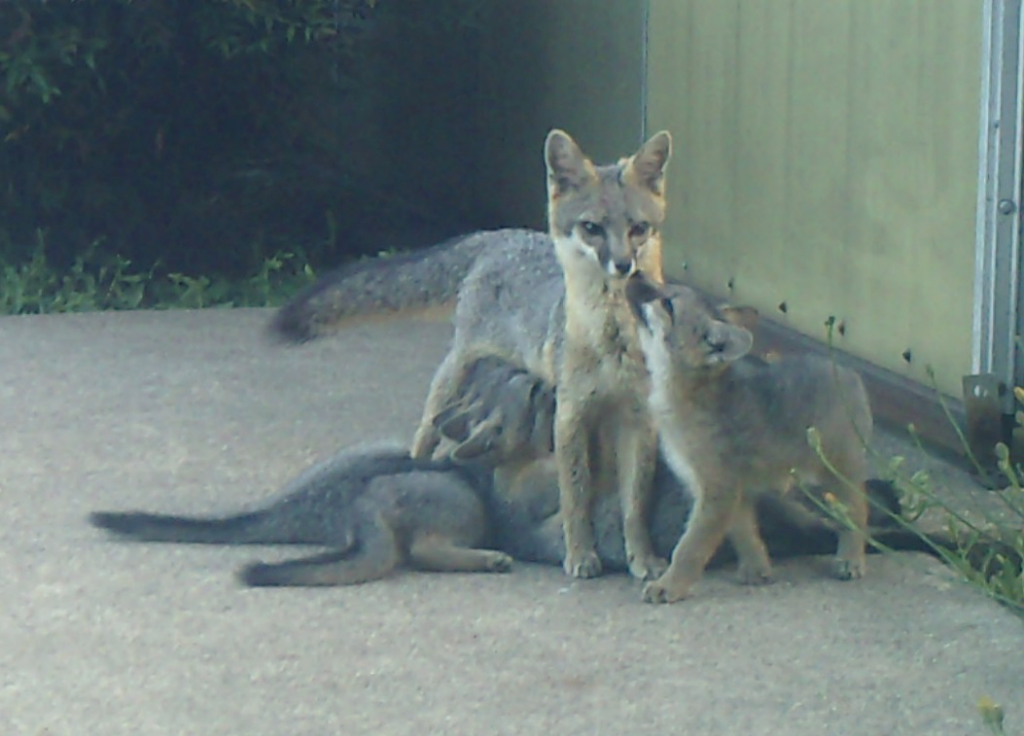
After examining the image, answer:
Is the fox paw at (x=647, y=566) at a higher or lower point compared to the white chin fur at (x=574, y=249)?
lower

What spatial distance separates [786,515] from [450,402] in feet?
4.32

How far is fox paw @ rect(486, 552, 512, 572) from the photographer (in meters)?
4.89

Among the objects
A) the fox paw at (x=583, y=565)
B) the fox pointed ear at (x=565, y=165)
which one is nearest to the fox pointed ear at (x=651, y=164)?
the fox pointed ear at (x=565, y=165)

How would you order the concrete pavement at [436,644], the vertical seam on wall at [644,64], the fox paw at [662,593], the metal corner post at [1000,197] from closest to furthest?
the concrete pavement at [436,644], the fox paw at [662,593], the metal corner post at [1000,197], the vertical seam on wall at [644,64]

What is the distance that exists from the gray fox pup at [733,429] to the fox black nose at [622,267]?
2.3 inches

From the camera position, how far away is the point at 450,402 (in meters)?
5.83

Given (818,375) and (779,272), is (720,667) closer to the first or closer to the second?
(818,375)

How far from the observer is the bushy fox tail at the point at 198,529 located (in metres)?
5.14

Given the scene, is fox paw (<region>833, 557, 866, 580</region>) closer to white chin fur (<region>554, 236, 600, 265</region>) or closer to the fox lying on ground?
the fox lying on ground

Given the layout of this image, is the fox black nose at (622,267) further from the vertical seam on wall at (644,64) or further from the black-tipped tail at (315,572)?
the vertical seam on wall at (644,64)

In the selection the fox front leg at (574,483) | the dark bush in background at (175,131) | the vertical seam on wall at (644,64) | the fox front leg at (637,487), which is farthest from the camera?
the dark bush in background at (175,131)

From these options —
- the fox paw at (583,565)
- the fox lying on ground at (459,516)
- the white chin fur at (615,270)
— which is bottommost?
the fox paw at (583,565)

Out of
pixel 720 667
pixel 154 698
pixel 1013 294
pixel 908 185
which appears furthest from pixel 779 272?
pixel 154 698

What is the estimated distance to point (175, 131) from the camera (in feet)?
36.0
